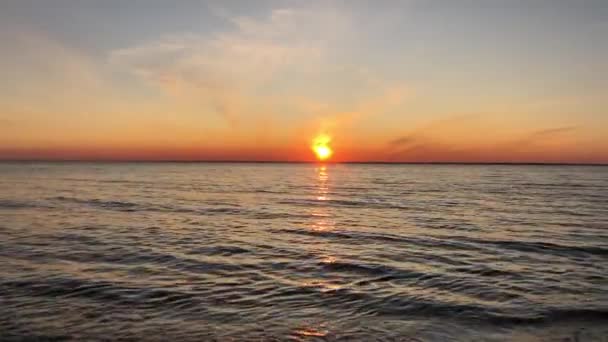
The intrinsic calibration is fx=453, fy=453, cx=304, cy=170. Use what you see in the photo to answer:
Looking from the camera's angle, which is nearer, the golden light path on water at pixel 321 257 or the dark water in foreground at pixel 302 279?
the golden light path on water at pixel 321 257

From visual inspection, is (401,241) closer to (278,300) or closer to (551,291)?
(551,291)

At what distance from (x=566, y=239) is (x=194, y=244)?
17.2m

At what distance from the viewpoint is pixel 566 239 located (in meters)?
21.3

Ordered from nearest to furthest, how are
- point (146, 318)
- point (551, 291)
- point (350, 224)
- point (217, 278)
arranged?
1. point (146, 318)
2. point (551, 291)
3. point (217, 278)
4. point (350, 224)

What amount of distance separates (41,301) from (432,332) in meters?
9.18

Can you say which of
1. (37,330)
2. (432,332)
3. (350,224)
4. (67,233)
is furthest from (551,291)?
(67,233)

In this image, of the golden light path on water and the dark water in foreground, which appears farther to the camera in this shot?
the dark water in foreground

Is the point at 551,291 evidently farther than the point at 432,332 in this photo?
Yes

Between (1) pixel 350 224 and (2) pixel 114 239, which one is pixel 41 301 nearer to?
(2) pixel 114 239

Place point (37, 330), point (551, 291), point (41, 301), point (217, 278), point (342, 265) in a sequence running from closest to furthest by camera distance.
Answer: point (37, 330) < point (41, 301) < point (551, 291) < point (217, 278) < point (342, 265)

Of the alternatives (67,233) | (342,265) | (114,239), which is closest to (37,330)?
(342,265)

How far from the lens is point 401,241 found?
2052cm

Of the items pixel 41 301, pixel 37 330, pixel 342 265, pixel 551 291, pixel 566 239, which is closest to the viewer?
pixel 37 330

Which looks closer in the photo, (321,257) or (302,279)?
(302,279)
